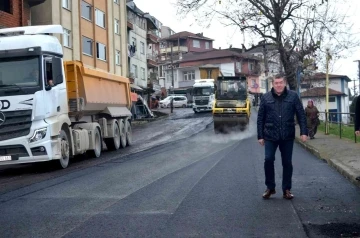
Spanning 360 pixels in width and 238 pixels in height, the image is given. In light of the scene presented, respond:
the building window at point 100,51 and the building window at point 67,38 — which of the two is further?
the building window at point 100,51

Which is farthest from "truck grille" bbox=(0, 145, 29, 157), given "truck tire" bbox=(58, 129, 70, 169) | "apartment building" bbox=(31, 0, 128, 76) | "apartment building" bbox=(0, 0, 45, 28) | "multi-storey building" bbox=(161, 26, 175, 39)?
"multi-storey building" bbox=(161, 26, 175, 39)

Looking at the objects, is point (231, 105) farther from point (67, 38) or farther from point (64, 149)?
point (64, 149)

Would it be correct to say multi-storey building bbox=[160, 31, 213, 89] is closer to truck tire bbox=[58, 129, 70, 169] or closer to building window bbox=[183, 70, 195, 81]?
building window bbox=[183, 70, 195, 81]

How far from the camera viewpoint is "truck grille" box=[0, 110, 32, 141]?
45.2 feet

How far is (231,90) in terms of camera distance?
108ft

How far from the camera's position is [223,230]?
6.81 meters

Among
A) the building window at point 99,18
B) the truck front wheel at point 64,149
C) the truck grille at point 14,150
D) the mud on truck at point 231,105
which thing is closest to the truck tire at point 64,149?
the truck front wheel at point 64,149

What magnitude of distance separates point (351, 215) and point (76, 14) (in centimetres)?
3426

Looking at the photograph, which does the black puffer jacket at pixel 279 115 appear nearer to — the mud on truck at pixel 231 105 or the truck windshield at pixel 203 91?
the mud on truck at pixel 231 105

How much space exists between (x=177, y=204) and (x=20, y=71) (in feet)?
23.7

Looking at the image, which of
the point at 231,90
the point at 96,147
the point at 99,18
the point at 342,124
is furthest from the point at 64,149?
the point at 99,18

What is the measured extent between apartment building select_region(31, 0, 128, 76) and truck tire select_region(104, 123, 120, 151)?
46.8 feet

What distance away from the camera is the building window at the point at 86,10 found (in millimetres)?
41094

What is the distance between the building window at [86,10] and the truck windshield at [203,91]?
13.1m
